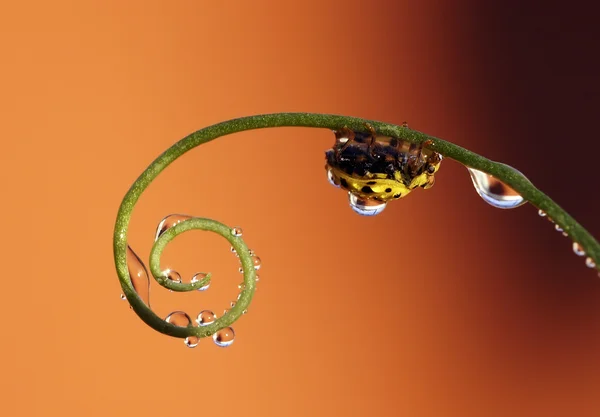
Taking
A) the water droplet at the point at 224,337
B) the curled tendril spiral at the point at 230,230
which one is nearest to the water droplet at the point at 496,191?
the curled tendril spiral at the point at 230,230

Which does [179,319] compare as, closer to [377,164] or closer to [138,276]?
[138,276]

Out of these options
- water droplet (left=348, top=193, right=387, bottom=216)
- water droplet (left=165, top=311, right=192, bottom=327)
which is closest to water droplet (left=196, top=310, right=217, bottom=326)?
water droplet (left=165, top=311, right=192, bottom=327)

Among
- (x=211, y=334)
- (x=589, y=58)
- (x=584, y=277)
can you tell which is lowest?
(x=211, y=334)

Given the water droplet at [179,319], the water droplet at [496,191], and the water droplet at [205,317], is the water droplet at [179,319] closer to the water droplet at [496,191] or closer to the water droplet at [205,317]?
the water droplet at [205,317]

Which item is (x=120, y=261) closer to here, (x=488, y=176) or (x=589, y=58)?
(x=488, y=176)

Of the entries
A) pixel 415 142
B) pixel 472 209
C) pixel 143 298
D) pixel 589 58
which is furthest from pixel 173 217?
pixel 589 58

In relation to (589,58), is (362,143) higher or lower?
lower
